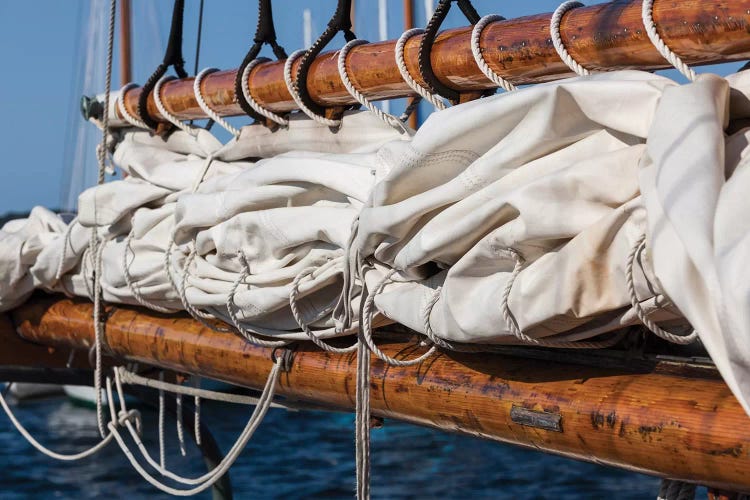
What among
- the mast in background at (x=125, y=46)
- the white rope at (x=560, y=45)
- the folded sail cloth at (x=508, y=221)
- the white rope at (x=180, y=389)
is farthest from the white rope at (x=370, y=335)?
the mast in background at (x=125, y=46)

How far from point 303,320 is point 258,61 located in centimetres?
79

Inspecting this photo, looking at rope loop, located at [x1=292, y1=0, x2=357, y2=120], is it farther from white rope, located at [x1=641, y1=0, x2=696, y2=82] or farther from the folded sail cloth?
white rope, located at [x1=641, y1=0, x2=696, y2=82]

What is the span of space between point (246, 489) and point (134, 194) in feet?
22.8

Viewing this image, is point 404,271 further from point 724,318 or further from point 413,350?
point 724,318

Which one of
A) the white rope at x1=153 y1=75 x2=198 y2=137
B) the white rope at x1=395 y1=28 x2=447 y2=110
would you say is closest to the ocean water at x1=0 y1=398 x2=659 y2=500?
the white rope at x1=153 y1=75 x2=198 y2=137

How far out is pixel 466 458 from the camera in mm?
10578

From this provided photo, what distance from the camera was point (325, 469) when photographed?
1002 cm

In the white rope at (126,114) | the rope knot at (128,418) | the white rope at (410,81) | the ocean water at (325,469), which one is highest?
the white rope at (410,81)

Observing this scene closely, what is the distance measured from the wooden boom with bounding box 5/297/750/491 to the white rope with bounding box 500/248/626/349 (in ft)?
0.15

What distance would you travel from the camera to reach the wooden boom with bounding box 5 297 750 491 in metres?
1.33

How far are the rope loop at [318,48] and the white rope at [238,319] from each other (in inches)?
15.3

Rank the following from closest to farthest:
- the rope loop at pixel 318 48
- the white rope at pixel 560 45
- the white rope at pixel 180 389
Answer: the white rope at pixel 560 45 → the rope loop at pixel 318 48 → the white rope at pixel 180 389

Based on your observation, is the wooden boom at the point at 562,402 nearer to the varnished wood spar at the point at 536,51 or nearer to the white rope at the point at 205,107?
the varnished wood spar at the point at 536,51

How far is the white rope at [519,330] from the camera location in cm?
142
